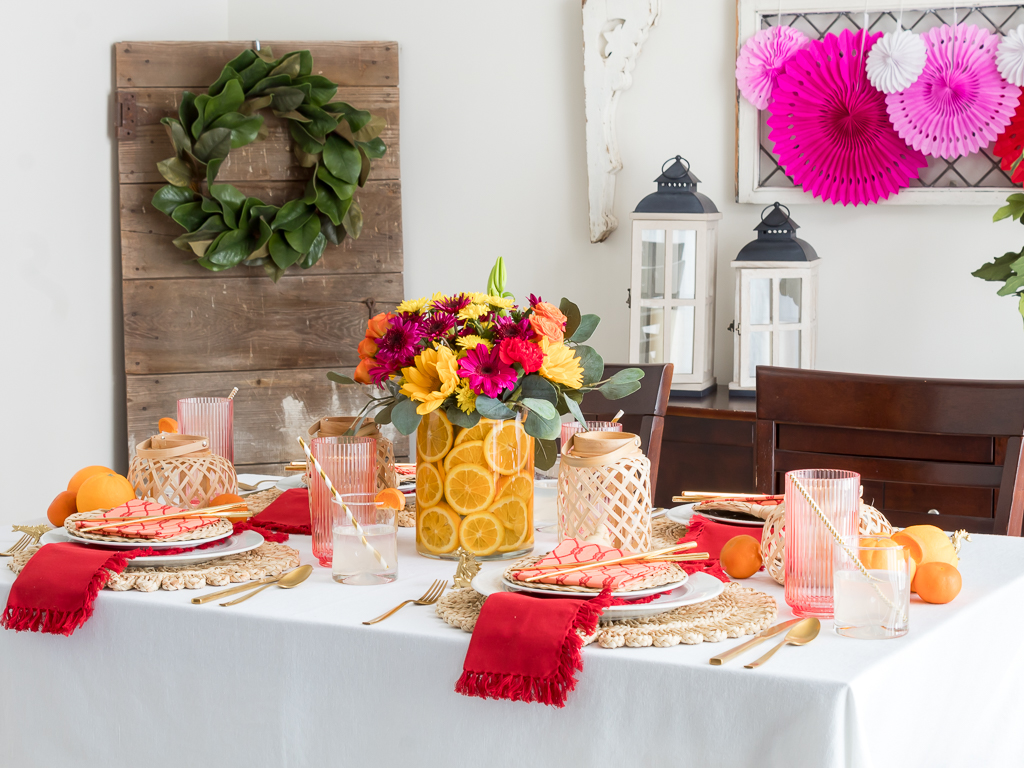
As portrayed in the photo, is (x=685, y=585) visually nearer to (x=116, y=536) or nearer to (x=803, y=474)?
(x=803, y=474)

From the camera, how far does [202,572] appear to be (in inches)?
44.1

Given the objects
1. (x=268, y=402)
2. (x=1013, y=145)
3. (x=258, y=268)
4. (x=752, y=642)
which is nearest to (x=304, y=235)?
(x=258, y=268)

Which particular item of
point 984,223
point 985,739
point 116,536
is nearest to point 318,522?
point 116,536

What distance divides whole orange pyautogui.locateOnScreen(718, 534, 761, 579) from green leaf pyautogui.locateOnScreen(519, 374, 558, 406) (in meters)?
0.24

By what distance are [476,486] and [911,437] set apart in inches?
27.7

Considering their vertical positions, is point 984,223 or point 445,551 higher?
point 984,223

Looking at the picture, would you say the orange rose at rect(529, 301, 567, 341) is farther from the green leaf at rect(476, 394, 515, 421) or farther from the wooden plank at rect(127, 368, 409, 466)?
the wooden plank at rect(127, 368, 409, 466)

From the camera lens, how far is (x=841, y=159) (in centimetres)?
252

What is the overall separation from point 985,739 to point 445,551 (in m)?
0.59

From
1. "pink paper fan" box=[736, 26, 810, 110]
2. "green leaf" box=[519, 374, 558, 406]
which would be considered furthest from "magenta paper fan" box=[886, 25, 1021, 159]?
"green leaf" box=[519, 374, 558, 406]

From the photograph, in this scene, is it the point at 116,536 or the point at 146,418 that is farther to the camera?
the point at 146,418

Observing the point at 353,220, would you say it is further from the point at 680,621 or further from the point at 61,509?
the point at 680,621

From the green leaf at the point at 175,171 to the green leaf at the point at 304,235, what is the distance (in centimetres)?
28

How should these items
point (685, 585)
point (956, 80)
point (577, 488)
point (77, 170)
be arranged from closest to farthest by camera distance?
point (685, 585) → point (577, 488) → point (956, 80) → point (77, 170)
